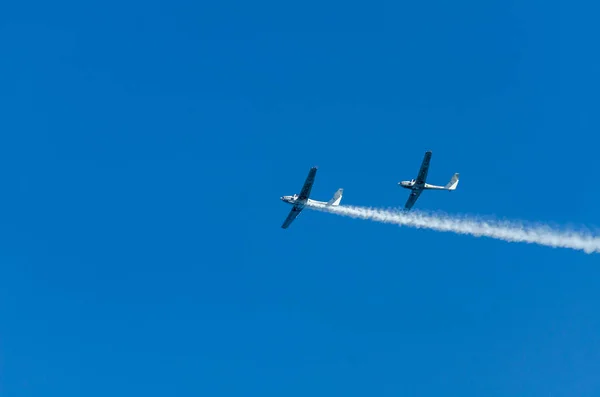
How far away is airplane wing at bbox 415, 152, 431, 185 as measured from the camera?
118m

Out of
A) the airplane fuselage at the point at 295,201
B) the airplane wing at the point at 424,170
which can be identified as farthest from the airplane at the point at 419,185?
the airplane fuselage at the point at 295,201

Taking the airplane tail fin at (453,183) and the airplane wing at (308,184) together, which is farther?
the airplane tail fin at (453,183)

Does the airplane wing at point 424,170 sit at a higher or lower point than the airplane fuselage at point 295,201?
higher

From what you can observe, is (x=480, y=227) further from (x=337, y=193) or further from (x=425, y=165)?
(x=337, y=193)

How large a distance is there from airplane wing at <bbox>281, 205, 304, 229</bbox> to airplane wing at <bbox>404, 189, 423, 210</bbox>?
20618 millimetres

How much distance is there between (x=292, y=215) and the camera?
119438 millimetres

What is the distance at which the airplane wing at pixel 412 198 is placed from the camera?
4919 inches

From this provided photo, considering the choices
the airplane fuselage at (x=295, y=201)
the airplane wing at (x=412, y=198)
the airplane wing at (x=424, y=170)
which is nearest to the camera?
the airplane fuselage at (x=295, y=201)

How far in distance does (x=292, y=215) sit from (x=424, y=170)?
2287 cm

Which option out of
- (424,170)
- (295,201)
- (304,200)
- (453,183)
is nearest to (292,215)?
(295,201)

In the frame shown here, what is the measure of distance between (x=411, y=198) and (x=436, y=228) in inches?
528

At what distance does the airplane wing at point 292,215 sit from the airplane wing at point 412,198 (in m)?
20.6

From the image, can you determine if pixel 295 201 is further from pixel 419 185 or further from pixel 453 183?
pixel 453 183

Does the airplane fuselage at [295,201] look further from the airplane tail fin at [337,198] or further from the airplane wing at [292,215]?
the airplane tail fin at [337,198]
